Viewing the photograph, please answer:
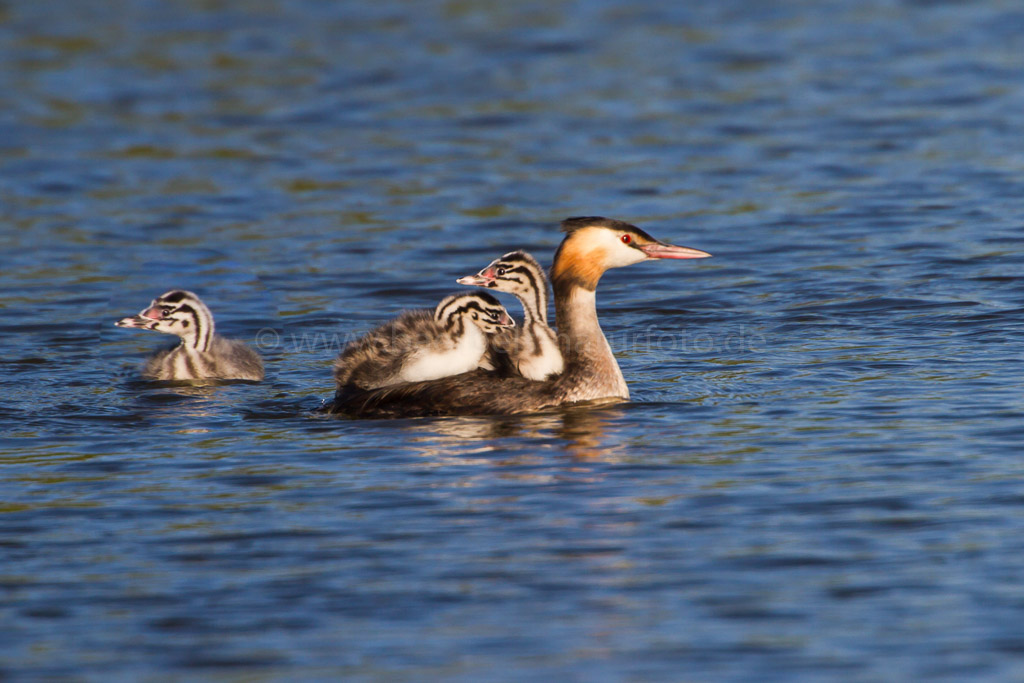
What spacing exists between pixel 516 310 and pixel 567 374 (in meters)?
2.71

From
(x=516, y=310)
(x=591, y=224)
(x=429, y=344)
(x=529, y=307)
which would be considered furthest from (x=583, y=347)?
(x=516, y=310)

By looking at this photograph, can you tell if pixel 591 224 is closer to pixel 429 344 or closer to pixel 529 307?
pixel 529 307

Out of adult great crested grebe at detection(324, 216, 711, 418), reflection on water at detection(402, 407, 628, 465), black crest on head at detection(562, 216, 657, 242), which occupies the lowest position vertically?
reflection on water at detection(402, 407, 628, 465)

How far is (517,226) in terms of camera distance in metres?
14.3

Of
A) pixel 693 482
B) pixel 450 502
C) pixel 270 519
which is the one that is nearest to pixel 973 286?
pixel 693 482

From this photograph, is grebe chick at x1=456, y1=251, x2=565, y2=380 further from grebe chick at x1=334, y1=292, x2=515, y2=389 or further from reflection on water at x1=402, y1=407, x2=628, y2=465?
reflection on water at x1=402, y1=407, x2=628, y2=465

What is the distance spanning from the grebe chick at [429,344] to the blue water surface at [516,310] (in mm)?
462

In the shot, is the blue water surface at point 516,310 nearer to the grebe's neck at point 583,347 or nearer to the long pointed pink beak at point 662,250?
the grebe's neck at point 583,347

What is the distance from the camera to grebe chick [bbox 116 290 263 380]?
10.6 meters

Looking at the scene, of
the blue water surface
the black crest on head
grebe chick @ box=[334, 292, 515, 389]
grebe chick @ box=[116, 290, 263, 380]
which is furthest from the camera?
grebe chick @ box=[116, 290, 263, 380]

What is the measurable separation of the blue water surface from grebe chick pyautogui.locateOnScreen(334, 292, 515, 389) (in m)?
0.46

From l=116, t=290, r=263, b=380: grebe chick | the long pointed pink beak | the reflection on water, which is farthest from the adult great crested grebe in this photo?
l=116, t=290, r=263, b=380: grebe chick

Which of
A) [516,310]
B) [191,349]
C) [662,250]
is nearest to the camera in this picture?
[662,250]

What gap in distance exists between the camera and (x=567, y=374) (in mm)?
9453
